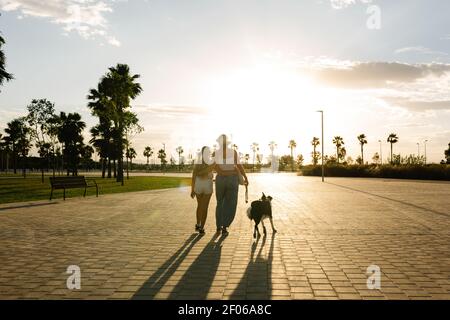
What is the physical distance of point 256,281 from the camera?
17.1 feet

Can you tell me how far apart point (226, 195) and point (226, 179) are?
327 mm

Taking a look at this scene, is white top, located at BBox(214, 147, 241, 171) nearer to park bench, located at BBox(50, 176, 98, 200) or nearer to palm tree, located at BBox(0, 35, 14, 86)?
park bench, located at BBox(50, 176, 98, 200)

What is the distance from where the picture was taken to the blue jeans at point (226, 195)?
855 centimetres

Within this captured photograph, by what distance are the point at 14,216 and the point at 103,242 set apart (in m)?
5.09

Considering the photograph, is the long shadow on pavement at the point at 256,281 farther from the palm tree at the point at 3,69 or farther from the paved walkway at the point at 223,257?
the palm tree at the point at 3,69

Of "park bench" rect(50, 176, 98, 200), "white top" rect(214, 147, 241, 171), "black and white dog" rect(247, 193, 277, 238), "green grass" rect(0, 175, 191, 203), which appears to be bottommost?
"green grass" rect(0, 175, 191, 203)

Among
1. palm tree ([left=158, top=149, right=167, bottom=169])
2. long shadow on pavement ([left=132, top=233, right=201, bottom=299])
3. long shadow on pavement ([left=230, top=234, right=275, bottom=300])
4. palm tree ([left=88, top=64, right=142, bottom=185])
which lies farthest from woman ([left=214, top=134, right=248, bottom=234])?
palm tree ([left=158, top=149, right=167, bottom=169])

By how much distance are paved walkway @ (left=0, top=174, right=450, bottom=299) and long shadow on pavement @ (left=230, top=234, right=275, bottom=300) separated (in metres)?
0.01

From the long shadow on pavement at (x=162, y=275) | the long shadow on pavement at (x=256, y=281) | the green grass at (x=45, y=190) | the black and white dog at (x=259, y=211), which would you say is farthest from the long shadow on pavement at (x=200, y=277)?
the green grass at (x=45, y=190)

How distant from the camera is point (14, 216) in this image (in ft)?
38.0

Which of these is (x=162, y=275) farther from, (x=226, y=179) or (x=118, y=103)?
(x=118, y=103)

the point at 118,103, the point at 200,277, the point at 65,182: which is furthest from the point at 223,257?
the point at 118,103

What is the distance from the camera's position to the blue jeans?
336 inches

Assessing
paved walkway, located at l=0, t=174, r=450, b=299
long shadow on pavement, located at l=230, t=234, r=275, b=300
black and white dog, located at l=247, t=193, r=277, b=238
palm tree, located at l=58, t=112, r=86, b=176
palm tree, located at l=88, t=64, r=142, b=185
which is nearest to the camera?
long shadow on pavement, located at l=230, t=234, r=275, b=300
